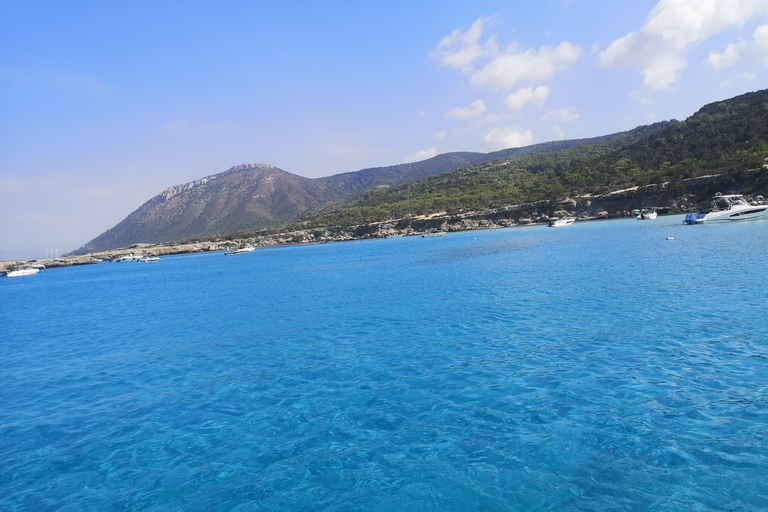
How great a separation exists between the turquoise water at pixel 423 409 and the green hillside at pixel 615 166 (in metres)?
73.2

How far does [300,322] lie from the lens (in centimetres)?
1922

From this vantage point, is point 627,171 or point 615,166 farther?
point 615,166

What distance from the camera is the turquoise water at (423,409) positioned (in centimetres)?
633

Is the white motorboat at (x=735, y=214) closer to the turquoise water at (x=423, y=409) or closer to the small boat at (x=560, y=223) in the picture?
the small boat at (x=560, y=223)

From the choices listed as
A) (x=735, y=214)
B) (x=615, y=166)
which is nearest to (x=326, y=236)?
(x=615, y=166)

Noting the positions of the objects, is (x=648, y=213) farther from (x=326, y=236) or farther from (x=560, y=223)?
(x=326, y=236)

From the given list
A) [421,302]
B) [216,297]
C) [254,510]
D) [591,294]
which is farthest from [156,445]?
[216,297]

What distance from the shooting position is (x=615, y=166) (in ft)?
322

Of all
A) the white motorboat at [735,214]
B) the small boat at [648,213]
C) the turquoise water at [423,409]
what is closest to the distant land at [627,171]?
the small boat at [648,213]

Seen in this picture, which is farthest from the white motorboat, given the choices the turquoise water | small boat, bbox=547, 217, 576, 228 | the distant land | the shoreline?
the turquoise water

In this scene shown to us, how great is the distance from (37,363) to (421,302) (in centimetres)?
1623

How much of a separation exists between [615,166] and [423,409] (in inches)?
4180

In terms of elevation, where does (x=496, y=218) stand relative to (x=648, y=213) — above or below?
above

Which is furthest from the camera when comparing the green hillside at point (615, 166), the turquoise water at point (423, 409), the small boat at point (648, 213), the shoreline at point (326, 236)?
the shoreline at point (326, 236)
